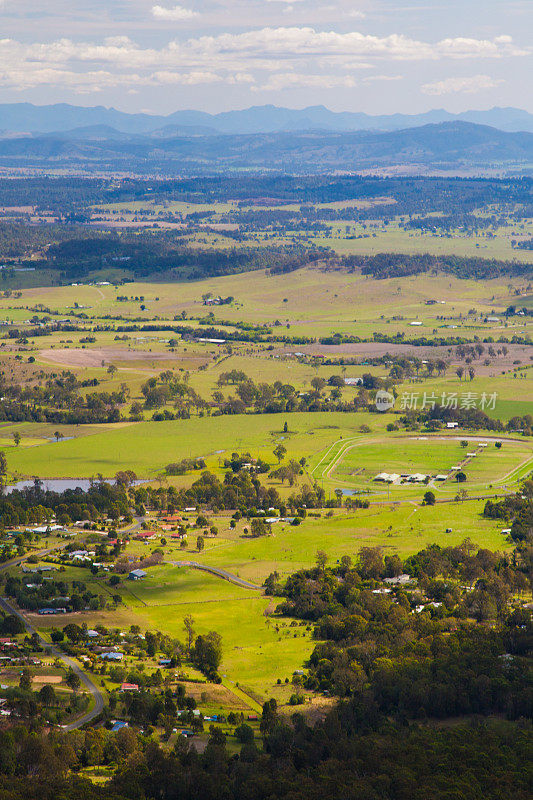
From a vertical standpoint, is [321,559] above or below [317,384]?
below

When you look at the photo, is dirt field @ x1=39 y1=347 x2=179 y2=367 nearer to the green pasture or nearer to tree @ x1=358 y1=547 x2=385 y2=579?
the green pasture

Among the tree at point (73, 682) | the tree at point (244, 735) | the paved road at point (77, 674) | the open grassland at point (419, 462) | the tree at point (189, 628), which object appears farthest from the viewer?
the open grassland at point (419, 462)

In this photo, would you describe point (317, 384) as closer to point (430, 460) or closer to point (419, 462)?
point (430, 460)

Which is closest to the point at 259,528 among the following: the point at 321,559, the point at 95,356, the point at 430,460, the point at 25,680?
the point at 321,559

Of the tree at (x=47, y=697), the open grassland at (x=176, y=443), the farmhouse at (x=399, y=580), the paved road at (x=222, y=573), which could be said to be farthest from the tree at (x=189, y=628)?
the open grassland at (x=176, y=443)

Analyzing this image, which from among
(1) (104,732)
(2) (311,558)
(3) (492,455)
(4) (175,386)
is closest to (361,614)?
(2) (311,558)

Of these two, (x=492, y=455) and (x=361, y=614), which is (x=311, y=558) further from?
(x=492, y=455)

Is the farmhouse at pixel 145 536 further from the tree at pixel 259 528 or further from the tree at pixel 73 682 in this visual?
the tree at pixel 73 682

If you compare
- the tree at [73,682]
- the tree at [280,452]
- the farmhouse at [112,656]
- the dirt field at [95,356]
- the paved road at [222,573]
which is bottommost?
the paved road at [222,573]
